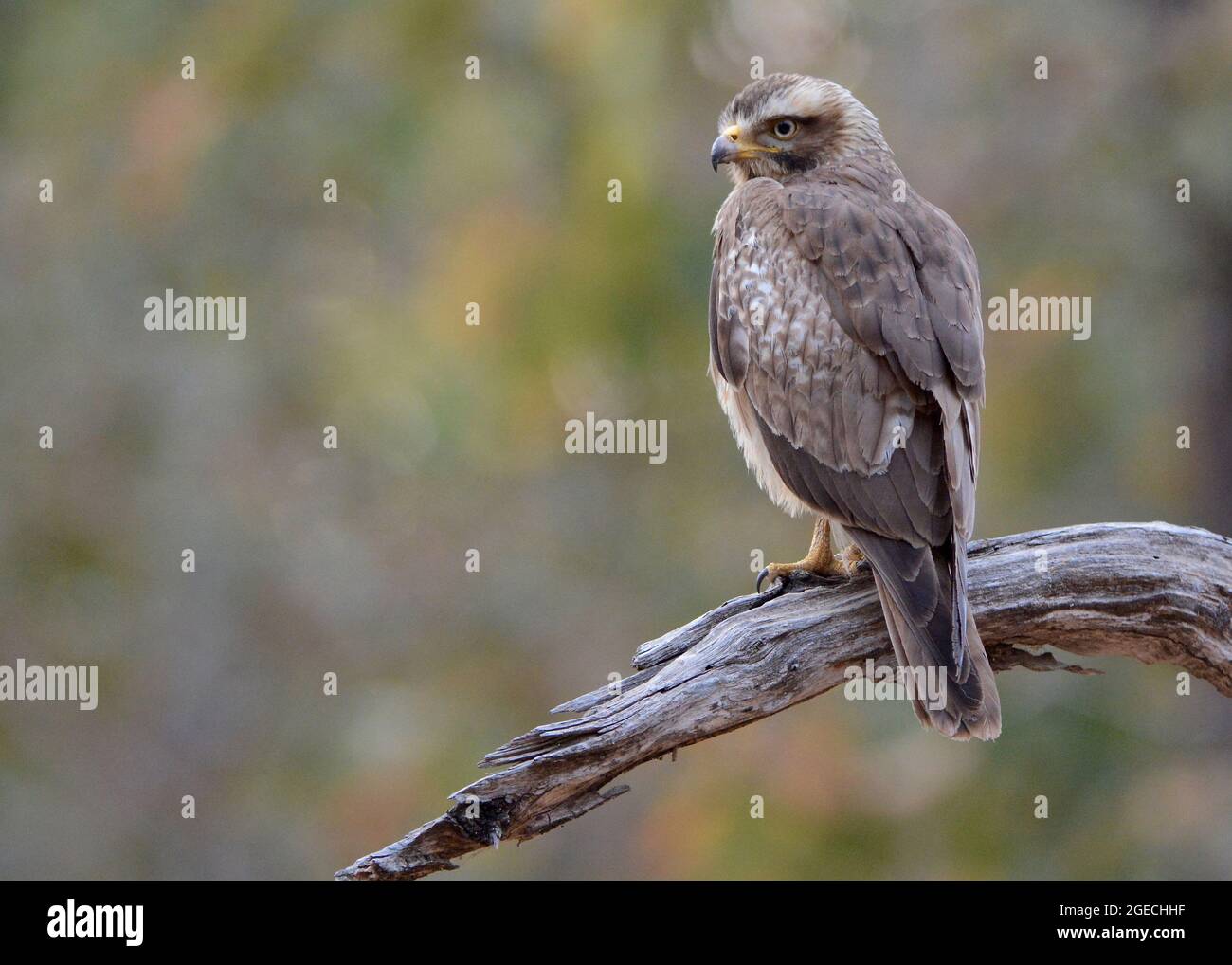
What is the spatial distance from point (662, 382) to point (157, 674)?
5.76 metres

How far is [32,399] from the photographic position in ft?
48.8

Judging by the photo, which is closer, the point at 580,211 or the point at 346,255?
the point at 580,211

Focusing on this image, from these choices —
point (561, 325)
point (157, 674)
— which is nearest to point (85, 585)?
point (157, 674)

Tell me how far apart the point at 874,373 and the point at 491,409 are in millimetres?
8132

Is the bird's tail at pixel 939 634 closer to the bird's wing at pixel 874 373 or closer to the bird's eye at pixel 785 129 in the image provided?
the bird's wing at pixel 874 373

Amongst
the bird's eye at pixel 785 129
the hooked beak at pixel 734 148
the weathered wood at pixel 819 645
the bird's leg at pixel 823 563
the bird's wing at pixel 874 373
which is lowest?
the weathered wood at pixel 819 645

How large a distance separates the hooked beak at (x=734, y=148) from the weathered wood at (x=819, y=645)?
83.2 inches

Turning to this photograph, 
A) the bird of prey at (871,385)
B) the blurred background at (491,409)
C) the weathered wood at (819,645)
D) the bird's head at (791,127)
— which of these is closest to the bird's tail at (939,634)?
the bird of prey at (871,385)

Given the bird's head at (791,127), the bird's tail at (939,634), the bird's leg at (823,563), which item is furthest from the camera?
the bird's head at (791,127)

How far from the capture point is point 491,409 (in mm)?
13883

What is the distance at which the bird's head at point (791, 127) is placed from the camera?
23.3 ft

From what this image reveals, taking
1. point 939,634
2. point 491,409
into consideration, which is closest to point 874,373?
point 939,634

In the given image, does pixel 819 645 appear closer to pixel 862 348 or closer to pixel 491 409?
pixel 862 348

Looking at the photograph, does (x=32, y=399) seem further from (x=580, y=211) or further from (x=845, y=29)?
(x=845, y=29)
